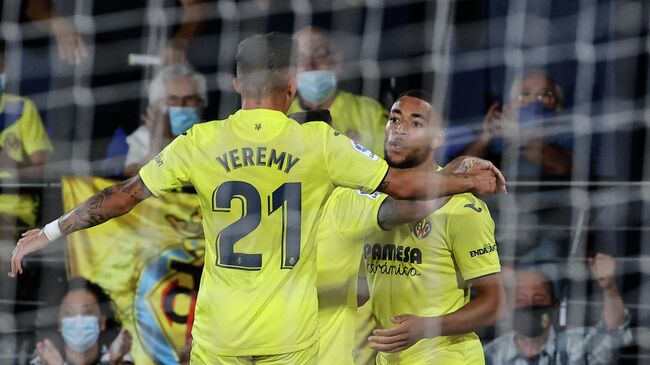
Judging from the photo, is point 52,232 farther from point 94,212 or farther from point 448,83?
point 448,83

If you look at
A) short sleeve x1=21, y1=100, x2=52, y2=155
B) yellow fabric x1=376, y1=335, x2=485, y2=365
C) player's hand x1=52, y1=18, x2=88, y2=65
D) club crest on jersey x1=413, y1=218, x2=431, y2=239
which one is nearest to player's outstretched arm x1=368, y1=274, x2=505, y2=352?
yellow fabric x1=376, y1=335, x2=485, y2=365

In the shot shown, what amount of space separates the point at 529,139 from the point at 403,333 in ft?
5.00

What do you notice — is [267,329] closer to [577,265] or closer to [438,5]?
[577,265]

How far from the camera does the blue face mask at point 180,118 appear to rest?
14.9ft

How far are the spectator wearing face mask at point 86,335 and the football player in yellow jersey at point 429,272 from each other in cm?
138

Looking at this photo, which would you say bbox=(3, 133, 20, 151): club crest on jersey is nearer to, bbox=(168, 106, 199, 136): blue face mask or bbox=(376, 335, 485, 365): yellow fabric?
bbox=(168, 106, 199, 136): blue face mask

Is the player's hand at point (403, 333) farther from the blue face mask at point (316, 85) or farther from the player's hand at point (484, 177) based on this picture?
the blue face mask at point (316, 85)

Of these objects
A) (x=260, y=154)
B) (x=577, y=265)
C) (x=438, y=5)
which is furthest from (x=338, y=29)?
(x=260, y=154)

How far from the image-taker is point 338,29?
5.00m

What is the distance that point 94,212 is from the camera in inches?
121

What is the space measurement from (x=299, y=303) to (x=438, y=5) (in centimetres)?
247

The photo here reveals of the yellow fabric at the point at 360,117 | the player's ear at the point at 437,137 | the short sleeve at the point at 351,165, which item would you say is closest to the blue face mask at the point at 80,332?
the yellow fabric at the point at 360,117

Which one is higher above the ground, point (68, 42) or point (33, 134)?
point (68, 42)

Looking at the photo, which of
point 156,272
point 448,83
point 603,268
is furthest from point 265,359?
point 448,83
